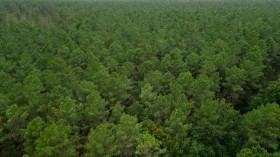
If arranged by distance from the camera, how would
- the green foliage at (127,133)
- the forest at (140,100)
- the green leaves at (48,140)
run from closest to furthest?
the green leaves at (48,140) → the green foliage at (127,133) → the forest at (140,100)

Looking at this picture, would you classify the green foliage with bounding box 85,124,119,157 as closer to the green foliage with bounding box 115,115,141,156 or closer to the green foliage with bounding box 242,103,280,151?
the green foliage with bounding box 115,115,141,156

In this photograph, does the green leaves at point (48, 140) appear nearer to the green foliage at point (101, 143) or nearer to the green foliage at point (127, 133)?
the green foliage at point (101, 143)

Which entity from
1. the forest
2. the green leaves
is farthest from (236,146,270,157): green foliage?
the green leaves

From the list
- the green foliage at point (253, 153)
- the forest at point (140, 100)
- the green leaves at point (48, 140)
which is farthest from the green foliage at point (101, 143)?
the green foliage at point (253, 153)

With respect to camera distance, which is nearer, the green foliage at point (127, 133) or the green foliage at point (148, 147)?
the green foliage at point (148, 147)

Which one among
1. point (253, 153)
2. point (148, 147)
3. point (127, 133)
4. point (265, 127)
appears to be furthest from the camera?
point (265, 127)

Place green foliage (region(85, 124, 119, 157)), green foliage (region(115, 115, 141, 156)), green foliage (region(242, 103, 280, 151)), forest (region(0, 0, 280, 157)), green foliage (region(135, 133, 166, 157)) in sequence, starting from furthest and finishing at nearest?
green foliage (region(242, 103, 280, 151)), forest (region(0, 0, 280, 157)), green foliage (region(115, 115, 141, 156)), green foliage (region(135, 133, 166, 157)), green foliage (region(85, 124, 119, 157))

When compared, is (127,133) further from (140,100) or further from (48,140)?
(140,100)

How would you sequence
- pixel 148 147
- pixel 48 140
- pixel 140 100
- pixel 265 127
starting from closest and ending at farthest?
pixel 48 140, pixel 148 147, pixel 265 127, pixel 140 100

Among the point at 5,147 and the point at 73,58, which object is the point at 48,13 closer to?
the point at 73,58

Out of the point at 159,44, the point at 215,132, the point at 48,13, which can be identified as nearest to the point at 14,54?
the point at 159,44

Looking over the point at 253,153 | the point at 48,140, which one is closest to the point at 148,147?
the point at 48,140
